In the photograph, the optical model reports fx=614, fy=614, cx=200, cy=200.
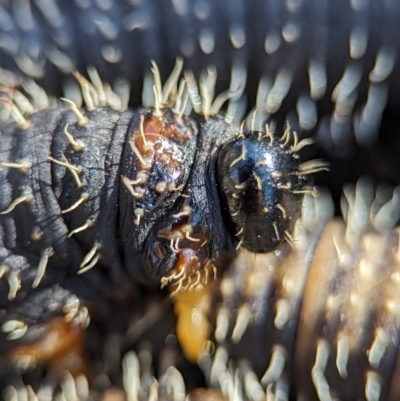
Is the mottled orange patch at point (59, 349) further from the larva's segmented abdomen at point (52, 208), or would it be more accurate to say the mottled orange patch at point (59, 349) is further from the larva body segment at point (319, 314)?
the larva body segment at point (319, 314)

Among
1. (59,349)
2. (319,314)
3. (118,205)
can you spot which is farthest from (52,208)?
(319,314)

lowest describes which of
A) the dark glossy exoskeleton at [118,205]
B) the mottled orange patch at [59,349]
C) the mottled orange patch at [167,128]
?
the mottled orange patch at [59,349]

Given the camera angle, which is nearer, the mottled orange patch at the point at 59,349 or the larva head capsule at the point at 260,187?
the larva head capsule at the point at 260,187

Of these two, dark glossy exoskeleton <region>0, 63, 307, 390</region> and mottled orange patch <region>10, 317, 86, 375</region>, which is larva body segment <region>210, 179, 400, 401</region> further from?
mottled orange patch <region>10, 317, 86, 375</region>

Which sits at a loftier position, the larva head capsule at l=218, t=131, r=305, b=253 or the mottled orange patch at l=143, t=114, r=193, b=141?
the mottled orange patch at l=143, t=114, r=193, b=141

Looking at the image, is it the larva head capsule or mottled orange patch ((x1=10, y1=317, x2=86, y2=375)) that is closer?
the larva head capsule

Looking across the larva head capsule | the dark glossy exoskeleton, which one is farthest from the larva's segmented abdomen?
the larva head capsule

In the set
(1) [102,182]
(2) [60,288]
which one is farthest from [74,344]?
(1) [102,182]

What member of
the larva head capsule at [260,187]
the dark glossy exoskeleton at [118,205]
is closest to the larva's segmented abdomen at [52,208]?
the dark glossy exoskeleton at [118,205]

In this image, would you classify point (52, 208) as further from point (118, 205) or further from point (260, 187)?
point (260, 187)

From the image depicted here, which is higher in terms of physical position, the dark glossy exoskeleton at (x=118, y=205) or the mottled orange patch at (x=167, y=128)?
the mottled orange patch at (x=167, y=128)
